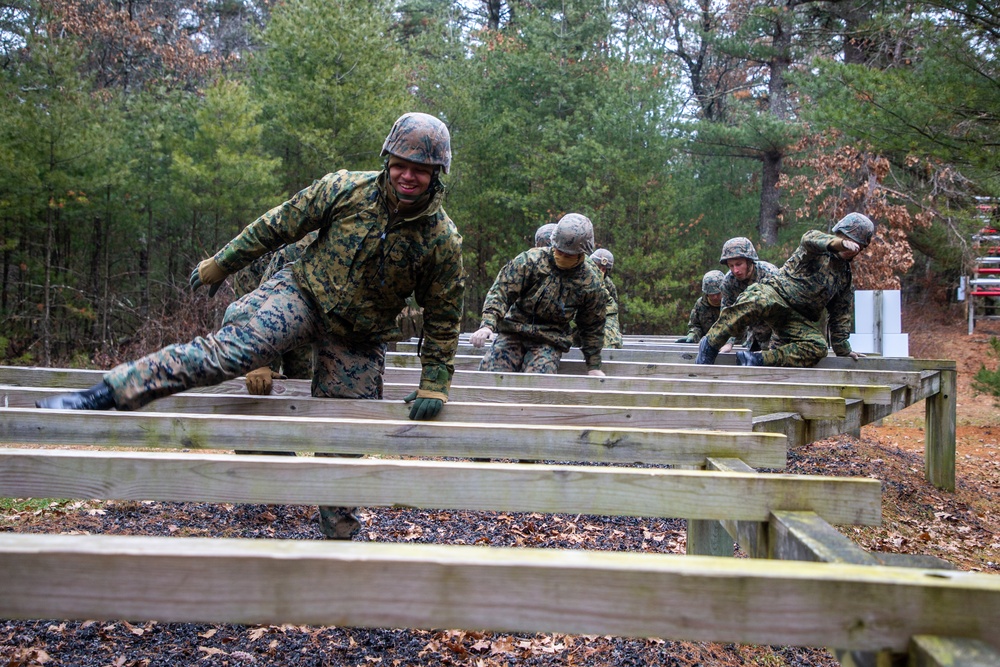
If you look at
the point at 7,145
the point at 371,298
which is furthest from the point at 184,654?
the point at 7,145

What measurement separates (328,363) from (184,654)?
58.8 inches

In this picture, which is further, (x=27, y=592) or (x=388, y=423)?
(x=388, y=423)

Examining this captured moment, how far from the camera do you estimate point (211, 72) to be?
63.2 ft

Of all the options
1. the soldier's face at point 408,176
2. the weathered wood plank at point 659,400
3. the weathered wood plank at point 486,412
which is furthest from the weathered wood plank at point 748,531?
the soldier's face at point 408,176

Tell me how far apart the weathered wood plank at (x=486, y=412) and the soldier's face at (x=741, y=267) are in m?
5.43

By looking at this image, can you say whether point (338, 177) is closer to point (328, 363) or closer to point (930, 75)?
point (328, 363)

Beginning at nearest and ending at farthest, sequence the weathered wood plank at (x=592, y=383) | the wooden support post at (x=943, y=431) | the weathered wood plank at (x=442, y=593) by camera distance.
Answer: the weathered wood plank at (x=442, y=593), the weathered wood plank at (x=592, y=383), the wooden support post at (x=943, y=431)

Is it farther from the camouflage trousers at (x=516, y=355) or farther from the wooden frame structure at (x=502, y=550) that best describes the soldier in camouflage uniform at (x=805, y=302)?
the wooden frame structure at (x=502, y=550)

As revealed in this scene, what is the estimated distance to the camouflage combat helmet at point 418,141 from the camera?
364 centimetres

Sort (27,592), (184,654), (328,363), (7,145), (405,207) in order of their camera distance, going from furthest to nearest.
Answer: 1. (7,145)
2. (328,363)
3. (405,207)
4. (184,654)
5. (27,592)

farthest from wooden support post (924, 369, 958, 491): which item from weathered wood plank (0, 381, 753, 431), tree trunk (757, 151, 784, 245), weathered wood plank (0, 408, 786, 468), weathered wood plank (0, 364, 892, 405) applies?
tree trunk (757, 151, 784, 245)

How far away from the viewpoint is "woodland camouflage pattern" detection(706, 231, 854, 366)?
7.41m

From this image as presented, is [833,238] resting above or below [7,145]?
below

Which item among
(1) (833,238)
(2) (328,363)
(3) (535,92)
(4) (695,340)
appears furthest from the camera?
(3) (535,92)
